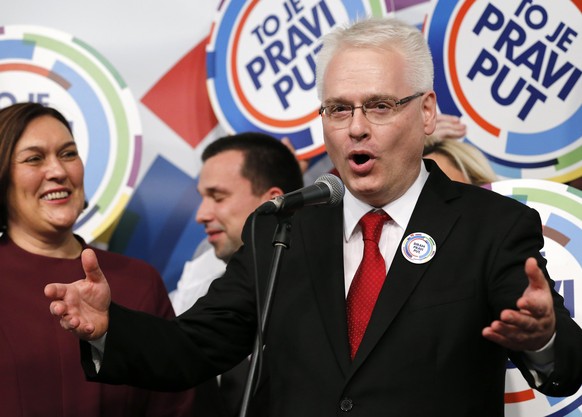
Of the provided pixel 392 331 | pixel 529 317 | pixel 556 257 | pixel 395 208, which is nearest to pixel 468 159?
pixel 556 257

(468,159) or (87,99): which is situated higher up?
(87,99)

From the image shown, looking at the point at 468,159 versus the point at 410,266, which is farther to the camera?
the point at 468,159

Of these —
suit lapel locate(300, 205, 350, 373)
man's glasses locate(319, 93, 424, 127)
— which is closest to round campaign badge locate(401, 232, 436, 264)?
suit lapel locate(300, 205, 350, 373)

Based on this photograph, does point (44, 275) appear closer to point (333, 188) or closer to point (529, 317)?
point (333, 188)

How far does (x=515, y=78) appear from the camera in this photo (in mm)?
3090

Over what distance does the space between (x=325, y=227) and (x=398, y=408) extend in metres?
0.50

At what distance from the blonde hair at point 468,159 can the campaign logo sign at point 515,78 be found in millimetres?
33

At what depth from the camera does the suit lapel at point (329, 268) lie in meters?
1.98

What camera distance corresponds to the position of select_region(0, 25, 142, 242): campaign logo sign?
3625 millimetres

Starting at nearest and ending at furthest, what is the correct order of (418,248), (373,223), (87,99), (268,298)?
(268,298), (418,248), (373,223), (87,99)

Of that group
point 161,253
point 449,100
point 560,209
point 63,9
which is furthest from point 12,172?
point 560,209

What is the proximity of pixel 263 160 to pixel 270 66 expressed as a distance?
0.37 meters

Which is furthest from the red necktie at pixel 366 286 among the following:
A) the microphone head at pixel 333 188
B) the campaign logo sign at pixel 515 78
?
the campaign logo sign at pixel 515 78

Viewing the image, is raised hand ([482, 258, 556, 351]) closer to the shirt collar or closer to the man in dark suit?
the man in dark suit
